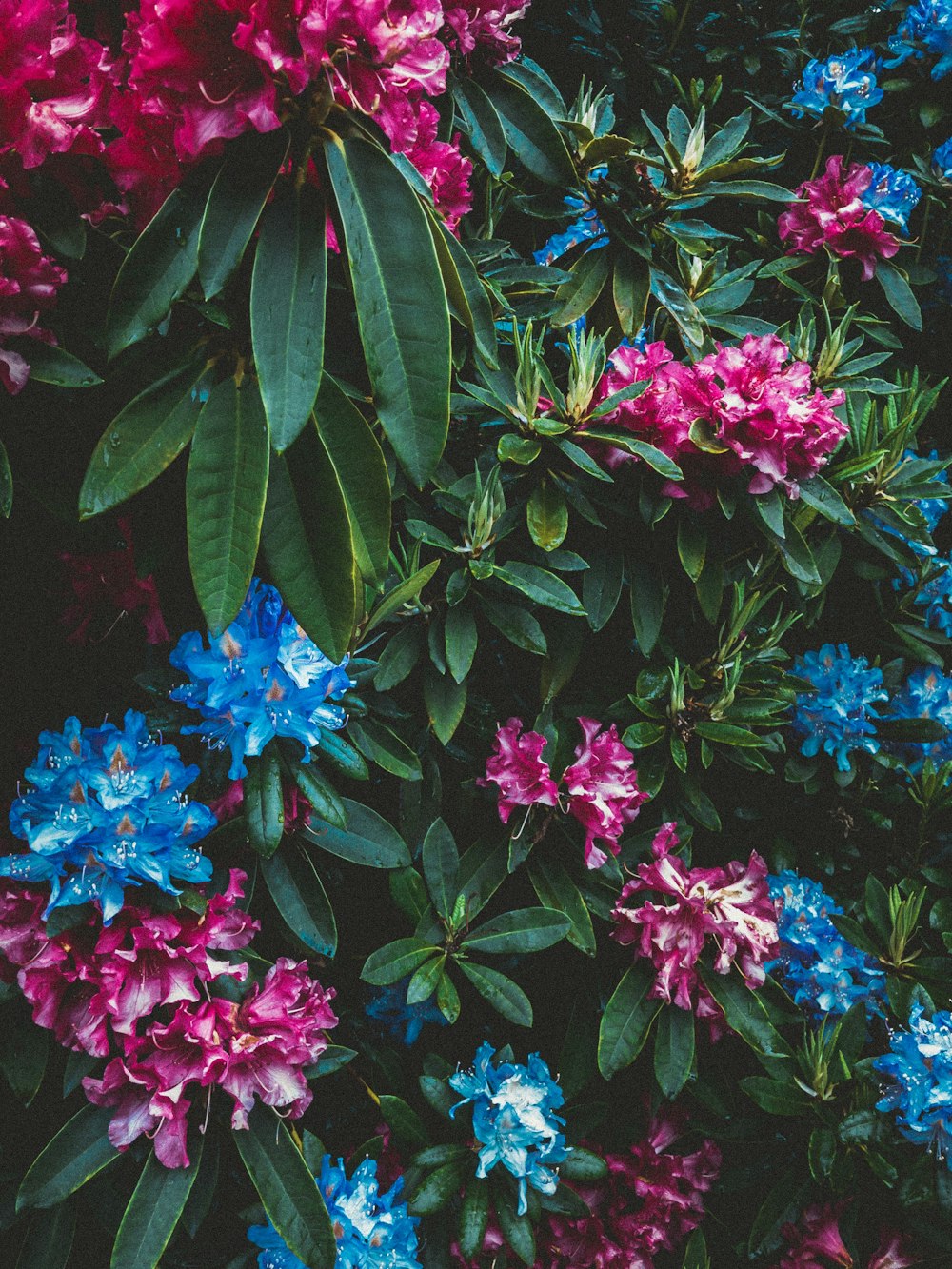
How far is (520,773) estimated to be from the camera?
4.31ft

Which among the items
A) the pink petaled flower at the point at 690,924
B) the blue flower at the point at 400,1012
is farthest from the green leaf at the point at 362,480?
the blue flower at the point at 400,1012

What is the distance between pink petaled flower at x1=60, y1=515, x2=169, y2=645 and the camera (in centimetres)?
115

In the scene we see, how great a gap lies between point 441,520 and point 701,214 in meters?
1.08

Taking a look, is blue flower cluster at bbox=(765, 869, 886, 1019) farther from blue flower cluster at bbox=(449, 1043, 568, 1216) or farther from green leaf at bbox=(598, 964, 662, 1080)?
blue flower cluster at bbox=(449, 1043, 568, 1216)

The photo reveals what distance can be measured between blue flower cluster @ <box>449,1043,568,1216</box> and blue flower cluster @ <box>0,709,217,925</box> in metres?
0.48

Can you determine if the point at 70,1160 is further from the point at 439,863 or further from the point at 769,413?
the point at 769,413

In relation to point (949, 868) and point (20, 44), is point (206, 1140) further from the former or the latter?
point (949, 868)

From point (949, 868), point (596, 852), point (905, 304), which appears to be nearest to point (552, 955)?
point (596, 852)

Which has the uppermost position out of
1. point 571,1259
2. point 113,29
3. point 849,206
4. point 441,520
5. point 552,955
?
point 113,29

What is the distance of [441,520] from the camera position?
1378 millimetres

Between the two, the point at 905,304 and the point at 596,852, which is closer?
the point at 596,852

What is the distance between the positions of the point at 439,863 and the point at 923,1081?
69 centimetres

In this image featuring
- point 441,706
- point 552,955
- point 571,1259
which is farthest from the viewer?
point 552,955

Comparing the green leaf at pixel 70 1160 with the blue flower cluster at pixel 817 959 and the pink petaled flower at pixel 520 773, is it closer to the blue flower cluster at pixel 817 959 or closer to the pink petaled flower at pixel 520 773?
the pink petaled flower at pixel 520 773
